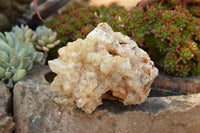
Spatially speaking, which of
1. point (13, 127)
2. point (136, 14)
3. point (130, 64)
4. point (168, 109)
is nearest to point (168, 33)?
point (136, 14)

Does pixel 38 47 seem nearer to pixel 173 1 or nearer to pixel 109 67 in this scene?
pixel 109 67

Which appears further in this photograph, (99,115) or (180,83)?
(180,83)

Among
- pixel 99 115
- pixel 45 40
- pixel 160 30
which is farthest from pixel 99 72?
pixel 160 30

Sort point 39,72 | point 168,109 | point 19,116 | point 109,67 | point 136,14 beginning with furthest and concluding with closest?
point 136,14 → point 39,72 → point 19,116 → point 168,109 → point 109,67

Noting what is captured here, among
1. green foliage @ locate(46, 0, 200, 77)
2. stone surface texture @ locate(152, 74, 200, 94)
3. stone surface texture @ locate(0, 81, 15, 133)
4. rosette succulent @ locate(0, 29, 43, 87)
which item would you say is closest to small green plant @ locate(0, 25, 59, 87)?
rosette succulent @ locate(0, 29, 43, 87)

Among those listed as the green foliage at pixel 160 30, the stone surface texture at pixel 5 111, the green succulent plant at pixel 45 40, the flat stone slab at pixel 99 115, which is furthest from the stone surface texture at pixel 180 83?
the stone surface texture at pixel 5 111

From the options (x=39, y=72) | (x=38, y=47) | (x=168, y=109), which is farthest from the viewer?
(x=38, y=47)

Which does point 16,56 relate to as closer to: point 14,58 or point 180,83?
point 14,58
